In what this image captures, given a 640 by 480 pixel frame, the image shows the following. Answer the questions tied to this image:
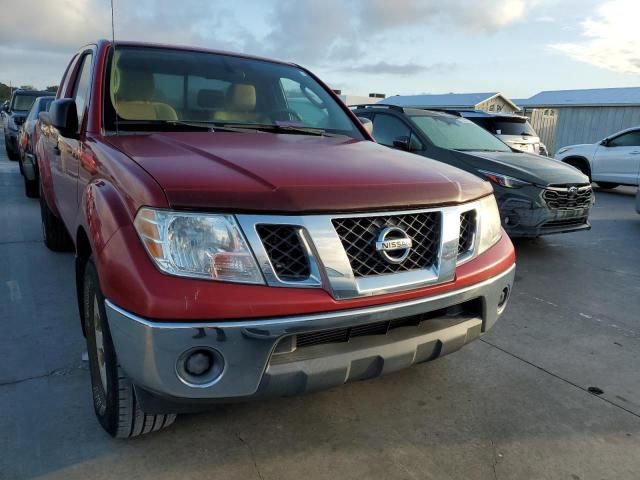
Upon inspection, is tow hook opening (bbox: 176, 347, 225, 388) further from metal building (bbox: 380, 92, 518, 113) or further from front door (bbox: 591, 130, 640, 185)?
metal building (bbox: 380, 92, 518, 113)

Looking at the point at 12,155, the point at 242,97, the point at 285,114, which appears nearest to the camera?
the point at 242,97

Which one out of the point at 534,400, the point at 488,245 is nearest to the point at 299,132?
the point at 488,245

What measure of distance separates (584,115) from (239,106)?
81.7 feet

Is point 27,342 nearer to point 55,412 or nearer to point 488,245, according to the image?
point 55,412

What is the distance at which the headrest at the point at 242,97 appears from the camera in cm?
318

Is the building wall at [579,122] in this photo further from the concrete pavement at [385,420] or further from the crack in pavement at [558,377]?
the crack in pavement at [558,377]

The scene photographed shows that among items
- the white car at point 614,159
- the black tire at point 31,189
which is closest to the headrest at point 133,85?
the black tire at point 31,189

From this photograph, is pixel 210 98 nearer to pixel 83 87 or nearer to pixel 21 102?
pixel 83 87

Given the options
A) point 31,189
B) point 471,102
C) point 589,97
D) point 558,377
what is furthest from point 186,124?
point 471,102

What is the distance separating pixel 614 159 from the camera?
37.7ft

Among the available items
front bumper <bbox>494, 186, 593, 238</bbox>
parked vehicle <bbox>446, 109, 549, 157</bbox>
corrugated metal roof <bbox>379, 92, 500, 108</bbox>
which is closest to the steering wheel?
front bumper <bbox>494, 186, 593, 238</bbox>

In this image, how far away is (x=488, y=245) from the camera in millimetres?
2459

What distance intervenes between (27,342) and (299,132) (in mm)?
2040

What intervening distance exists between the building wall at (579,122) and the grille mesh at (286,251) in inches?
963
